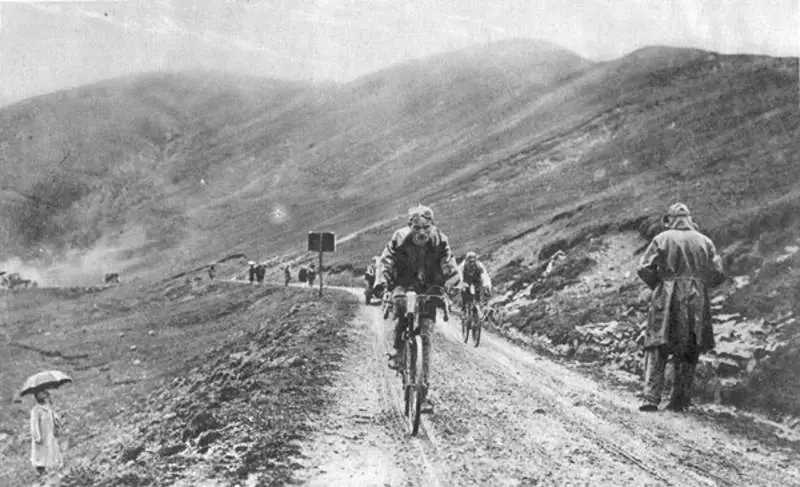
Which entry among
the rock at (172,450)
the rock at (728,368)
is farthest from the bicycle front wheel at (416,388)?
the rock at (728,368)

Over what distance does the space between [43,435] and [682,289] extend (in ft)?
27.9

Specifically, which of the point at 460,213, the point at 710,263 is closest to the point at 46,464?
the point at 710,263

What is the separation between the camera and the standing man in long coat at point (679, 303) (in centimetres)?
975

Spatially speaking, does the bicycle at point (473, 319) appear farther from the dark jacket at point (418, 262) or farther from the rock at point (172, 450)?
the rock at point (172, 450)

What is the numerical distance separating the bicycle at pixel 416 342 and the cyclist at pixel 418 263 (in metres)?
0.11

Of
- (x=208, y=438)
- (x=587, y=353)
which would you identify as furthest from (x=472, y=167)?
(x=208, y=438)

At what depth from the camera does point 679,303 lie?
9828 millimetres

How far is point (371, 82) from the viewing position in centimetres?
15538

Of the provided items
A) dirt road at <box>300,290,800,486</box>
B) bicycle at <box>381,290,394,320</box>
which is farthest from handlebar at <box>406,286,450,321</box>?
dirt road at <box>300,290,800,486</box>

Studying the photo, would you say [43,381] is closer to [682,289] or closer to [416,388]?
[416,388]

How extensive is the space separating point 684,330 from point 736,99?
53.6 meters

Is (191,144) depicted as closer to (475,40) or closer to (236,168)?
(236,168)

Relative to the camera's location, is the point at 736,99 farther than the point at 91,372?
Yes

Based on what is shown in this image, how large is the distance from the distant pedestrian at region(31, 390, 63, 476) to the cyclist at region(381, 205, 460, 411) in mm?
4606
